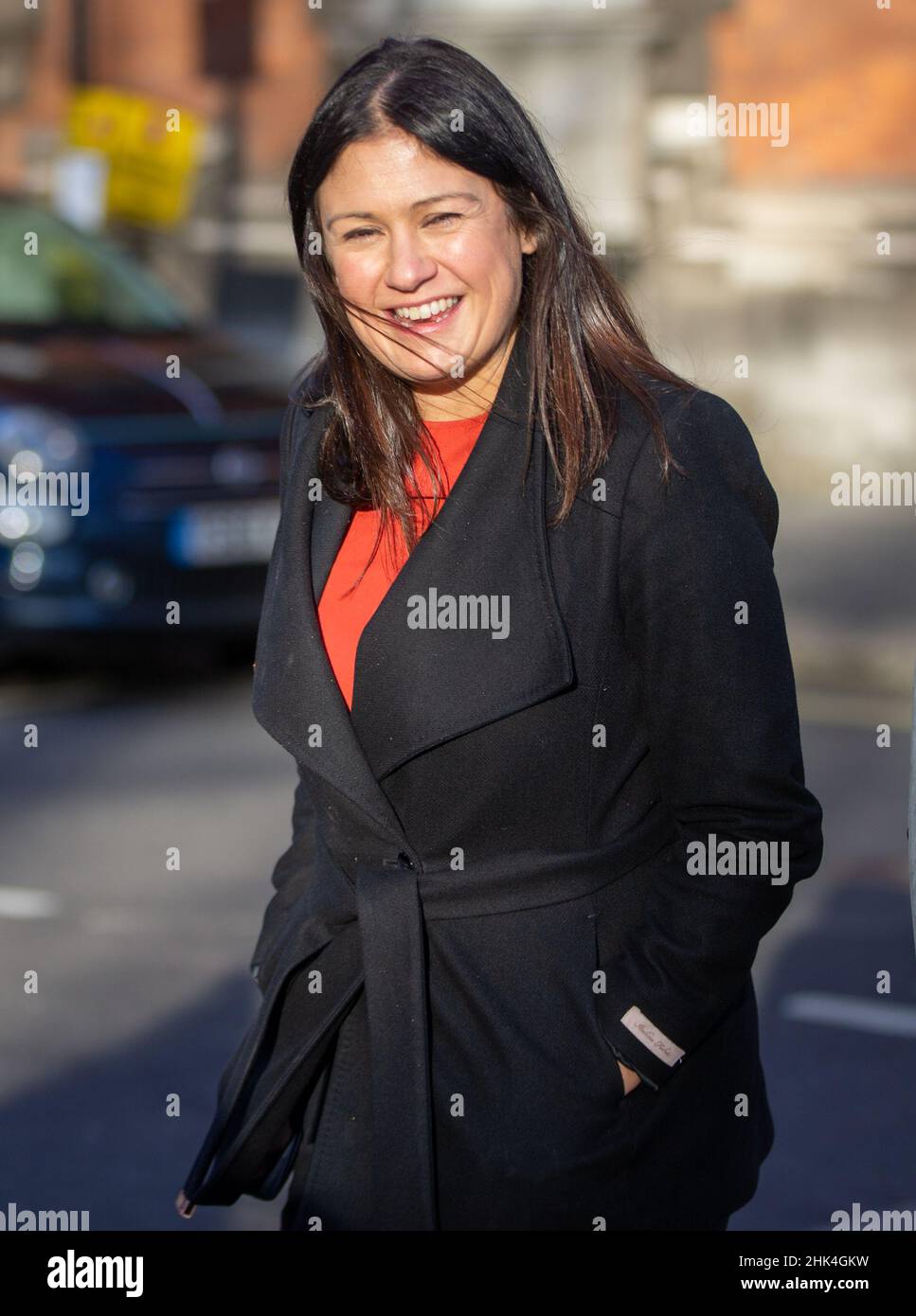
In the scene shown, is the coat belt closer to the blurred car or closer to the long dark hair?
the long dark hair

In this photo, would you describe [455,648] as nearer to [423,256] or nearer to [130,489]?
[423,256]

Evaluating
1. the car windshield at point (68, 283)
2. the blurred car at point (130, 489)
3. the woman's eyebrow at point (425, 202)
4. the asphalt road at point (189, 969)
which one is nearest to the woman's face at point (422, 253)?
the woman's eyebrow at point (425, 202)

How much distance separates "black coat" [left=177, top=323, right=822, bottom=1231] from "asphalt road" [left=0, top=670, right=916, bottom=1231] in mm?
1879

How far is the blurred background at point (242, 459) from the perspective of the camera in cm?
470

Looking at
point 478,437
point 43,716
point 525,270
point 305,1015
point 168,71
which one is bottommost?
point 305,1015

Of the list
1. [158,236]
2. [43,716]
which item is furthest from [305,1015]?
[158,236]

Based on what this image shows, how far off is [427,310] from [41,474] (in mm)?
6615

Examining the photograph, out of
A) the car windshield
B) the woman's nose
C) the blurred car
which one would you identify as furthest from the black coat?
the car windshield

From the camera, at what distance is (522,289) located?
2291mm

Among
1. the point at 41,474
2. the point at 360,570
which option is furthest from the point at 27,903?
the point at 360,570

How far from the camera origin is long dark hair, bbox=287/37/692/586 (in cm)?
217

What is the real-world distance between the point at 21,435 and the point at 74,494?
35cm
